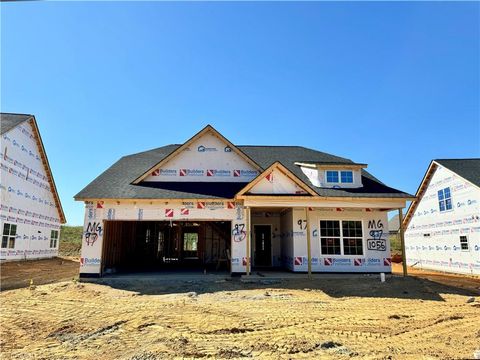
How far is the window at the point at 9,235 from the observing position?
65.7ft

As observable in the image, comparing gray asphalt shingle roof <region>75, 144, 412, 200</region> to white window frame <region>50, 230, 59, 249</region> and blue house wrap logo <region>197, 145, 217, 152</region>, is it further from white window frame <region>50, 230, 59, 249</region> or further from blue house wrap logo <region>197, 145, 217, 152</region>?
white window frame <region>50, 230, 59, 249</region>

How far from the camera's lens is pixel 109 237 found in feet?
51.9

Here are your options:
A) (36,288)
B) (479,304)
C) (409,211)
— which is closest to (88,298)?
(36,288)

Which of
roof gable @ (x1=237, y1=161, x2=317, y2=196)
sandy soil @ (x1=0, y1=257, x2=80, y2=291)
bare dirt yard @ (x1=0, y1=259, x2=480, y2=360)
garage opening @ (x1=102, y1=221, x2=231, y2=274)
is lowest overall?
bare dirt yard @ (x1=0, y1=259, x2=480, y2=360)

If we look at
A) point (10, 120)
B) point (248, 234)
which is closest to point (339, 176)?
point (248, 234)

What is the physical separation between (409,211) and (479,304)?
1694 centimetres

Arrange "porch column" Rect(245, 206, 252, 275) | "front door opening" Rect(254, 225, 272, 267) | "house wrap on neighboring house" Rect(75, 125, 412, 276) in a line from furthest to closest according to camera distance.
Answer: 1. "front door opening" Rect(254, 225, 272, 267)
2. "house wrap on neighboring house" Rect(75, 125, 412, 276)
3. "porch column" Rect(245, 206, 252, 275)

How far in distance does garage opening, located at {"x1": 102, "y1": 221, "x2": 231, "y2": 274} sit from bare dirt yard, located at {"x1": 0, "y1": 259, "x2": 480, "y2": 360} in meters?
6.36

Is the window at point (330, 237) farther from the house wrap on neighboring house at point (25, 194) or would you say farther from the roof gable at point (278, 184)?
the house wrap on neighboring house at point (25, 194)

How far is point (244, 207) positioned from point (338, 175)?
16.7ft

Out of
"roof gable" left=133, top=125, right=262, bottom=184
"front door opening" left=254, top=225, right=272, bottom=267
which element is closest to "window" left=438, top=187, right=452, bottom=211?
"front door opening" left=254, top=225, right=272, bottom=267

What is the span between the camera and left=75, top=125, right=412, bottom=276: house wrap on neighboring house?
14.3 meters

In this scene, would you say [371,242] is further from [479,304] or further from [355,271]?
[479,304]

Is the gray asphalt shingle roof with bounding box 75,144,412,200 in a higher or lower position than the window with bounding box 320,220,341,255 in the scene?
higher
